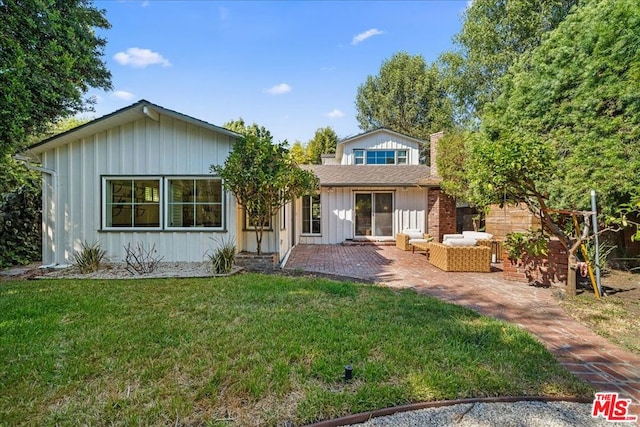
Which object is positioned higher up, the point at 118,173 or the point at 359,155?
the point at 359,155

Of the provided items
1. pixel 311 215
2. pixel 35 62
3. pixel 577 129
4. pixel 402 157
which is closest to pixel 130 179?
pixel 35 62

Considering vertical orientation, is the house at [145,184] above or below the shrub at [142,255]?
above

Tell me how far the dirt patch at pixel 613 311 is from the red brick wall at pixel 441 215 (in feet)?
21.8

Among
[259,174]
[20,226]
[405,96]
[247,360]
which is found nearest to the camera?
[247,360]

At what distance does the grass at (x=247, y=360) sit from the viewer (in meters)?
2.57

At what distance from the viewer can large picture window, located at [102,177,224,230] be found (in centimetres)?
877

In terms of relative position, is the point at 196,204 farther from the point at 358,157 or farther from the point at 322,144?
the point at 322,144

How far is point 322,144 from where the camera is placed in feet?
108

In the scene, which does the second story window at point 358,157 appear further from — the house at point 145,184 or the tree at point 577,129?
the house at point 145,184

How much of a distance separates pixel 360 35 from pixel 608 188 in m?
13.8

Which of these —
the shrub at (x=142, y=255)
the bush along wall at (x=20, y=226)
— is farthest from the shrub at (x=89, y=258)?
the bush along wall at (x=20, y=226)

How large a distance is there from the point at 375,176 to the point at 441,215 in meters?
3.50

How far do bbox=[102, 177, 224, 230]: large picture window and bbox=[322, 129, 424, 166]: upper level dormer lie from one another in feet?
36.4

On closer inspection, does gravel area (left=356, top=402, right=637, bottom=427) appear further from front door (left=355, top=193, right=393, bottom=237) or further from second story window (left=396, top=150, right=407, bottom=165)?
second story window (left=396, top=150, right=407, bottom=165)
